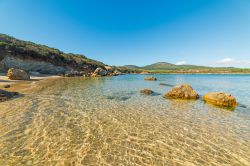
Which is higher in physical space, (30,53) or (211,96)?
(30,53)

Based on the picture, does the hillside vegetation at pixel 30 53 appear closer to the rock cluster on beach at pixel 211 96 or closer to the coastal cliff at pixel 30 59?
the coastal cliff at pixel 30 59

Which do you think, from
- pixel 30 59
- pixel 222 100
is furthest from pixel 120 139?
pixel 30 59

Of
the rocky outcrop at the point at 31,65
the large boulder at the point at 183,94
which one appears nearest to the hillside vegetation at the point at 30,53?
the rocky outcrop at the point at 31,65

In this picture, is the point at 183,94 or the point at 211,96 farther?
the point at 183,94

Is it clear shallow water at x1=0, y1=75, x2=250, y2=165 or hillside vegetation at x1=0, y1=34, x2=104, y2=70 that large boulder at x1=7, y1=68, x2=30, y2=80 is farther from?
clear shallow water at x1=0, y1=75, x2=250, y2=165

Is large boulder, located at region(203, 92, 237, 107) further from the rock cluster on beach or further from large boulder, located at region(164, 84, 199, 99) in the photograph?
large boulder, located at region(164, 84, 199, 99)

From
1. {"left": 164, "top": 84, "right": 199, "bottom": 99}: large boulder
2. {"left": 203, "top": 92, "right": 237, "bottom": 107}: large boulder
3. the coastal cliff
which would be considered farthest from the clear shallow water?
the coastal cliff

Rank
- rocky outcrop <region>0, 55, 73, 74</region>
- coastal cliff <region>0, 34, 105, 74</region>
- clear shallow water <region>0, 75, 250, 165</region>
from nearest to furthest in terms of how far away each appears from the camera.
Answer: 1. clear shallow water <region>0, 75, 250, 165</region>
2. rocky outcrop <region>0, 55, 73, 74</region>
3. coastal cliff <region>0, 34, 105, 74</region>

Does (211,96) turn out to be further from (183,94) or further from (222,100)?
(183,94)

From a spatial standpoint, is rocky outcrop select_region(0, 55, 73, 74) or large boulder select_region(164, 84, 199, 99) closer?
large boulder select_region(164, 84, 199, 99)

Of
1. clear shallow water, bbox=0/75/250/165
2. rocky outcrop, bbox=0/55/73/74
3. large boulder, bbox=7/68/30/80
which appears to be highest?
rocky outcrop, bbox=0/55/73/74

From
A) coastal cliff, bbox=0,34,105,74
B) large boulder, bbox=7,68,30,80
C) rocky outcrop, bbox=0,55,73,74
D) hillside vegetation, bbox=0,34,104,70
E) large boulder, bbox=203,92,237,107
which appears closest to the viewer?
large boulder, bbox=203,92,237,107

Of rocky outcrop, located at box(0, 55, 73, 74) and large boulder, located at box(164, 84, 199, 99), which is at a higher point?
rocky outcrop, located at box(0, 55, 73, 74)

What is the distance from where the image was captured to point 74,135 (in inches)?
239
